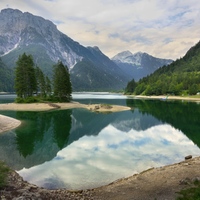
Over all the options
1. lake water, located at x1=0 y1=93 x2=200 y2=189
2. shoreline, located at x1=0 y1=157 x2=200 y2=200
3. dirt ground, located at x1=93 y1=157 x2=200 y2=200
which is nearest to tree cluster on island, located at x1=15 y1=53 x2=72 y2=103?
lake water, located at x1=0 y1=93 x2=200 y2=189

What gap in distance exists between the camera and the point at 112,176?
76.1 ft

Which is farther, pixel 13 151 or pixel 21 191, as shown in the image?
pixel 13 151

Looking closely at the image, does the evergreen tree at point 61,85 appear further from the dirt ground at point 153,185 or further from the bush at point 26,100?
the dirt ground at point 153,185

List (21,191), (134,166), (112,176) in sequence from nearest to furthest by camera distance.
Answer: (21,191) → (112,176) → (134,166)

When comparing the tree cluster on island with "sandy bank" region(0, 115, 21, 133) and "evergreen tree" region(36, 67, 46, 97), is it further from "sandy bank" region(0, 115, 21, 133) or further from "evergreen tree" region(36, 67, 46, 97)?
"sandy bank" region(0, 115, 21, 133)

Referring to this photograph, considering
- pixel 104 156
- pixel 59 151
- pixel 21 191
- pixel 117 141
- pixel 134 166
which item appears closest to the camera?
pixel 21 191

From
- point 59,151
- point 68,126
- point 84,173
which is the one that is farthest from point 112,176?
point 68,126

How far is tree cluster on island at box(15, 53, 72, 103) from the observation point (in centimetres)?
10331

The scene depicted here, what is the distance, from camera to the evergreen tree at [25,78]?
10338 centimetres

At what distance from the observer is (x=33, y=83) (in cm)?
10856

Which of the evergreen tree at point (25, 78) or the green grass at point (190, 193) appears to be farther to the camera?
the evergreen tree at point (25, 78)

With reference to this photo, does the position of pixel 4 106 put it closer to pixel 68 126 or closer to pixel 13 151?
pixel 68 126

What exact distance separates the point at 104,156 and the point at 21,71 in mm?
86449

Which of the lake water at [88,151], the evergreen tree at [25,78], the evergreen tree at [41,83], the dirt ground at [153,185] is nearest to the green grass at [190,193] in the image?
the dirt ground at [153,185]
